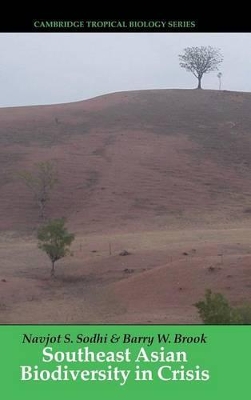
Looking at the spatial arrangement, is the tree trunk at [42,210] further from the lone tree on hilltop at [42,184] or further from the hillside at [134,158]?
the hillside at [134,158]

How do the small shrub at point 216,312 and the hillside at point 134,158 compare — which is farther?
the hillside at point 134,158

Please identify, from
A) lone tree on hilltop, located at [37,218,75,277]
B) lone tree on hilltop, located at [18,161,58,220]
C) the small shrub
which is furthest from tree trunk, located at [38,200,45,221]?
the small shrub

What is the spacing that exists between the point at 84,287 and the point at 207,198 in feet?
59.2

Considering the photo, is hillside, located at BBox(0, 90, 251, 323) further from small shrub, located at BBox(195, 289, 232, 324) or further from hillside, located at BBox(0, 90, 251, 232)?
small shrub, located at BBox(195, 289, 232, 324)

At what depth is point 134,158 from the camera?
3838cm

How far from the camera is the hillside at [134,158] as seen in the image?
30625 millimetres

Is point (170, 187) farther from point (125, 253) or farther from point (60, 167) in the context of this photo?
point (125, 253)

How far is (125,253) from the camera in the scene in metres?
19.0

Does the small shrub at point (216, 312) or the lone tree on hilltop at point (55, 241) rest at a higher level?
the lone tree on hilltop at point (55, 241)

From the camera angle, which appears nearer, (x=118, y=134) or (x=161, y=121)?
(x=118, y=134)

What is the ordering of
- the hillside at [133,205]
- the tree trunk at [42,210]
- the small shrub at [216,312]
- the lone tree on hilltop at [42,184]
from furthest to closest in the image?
the lone tree on hilltop at [42,184] → the tree trunk at [42,210] → the hillside at [133,205] → the small shrub at [216,312]

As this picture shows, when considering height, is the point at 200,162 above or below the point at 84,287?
above

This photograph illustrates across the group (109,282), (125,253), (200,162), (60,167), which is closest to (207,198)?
(200,162)

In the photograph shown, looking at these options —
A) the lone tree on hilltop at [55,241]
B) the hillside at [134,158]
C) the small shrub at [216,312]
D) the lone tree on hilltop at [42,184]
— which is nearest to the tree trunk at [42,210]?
the lone tree on hilltop at [42,184]
